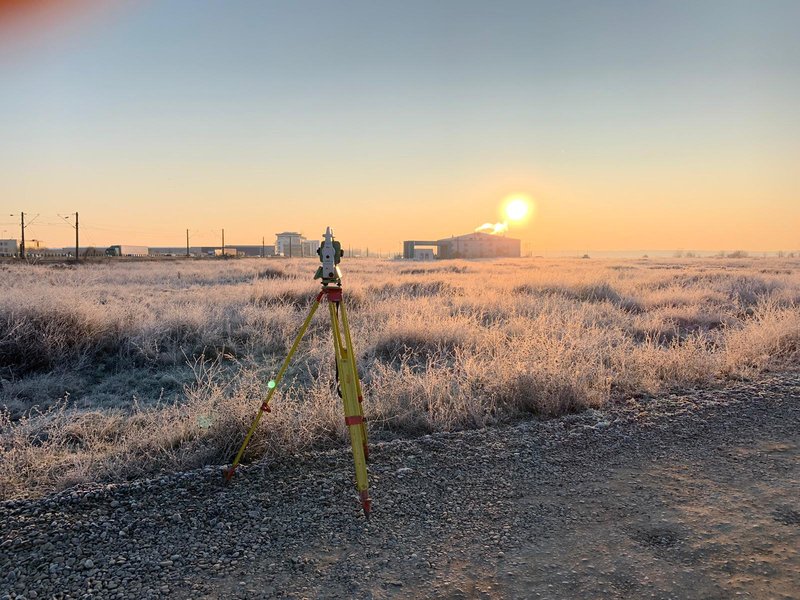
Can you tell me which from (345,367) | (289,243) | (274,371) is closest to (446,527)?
(345,367)

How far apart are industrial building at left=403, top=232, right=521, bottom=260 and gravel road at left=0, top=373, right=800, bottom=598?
82.2 m

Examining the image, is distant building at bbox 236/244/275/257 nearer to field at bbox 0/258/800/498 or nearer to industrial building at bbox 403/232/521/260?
industrial building at bbox 403/232/521/260

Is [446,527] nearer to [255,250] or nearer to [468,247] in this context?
[468,247]

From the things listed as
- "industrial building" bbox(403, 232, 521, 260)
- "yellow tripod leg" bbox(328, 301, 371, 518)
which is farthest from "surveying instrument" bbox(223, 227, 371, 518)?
"industrial building" bbox(403, 232, 521, 260)

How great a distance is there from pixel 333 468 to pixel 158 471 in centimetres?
143

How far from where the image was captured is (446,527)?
3.44 m

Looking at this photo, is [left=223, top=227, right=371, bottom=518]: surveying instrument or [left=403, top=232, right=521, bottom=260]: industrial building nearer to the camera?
[left=223, top=227, right=371, bottom=518]: surveying instrument

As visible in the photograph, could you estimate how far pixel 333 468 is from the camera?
4.28 meters

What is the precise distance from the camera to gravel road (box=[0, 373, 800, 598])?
9.41 feet

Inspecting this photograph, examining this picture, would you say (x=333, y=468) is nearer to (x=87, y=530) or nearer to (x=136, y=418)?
(x=87, y=530)

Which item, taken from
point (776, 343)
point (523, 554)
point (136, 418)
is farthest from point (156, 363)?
point (776, 343)

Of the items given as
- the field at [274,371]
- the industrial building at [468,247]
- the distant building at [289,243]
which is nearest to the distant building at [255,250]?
the distant building at [289,243]

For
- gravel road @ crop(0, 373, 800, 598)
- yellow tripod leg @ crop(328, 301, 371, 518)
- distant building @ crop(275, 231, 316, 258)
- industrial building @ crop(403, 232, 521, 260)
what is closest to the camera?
gravel road @ crop(0, 373, 800, 598)

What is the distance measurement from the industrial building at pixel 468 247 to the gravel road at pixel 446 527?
82.2 meters
